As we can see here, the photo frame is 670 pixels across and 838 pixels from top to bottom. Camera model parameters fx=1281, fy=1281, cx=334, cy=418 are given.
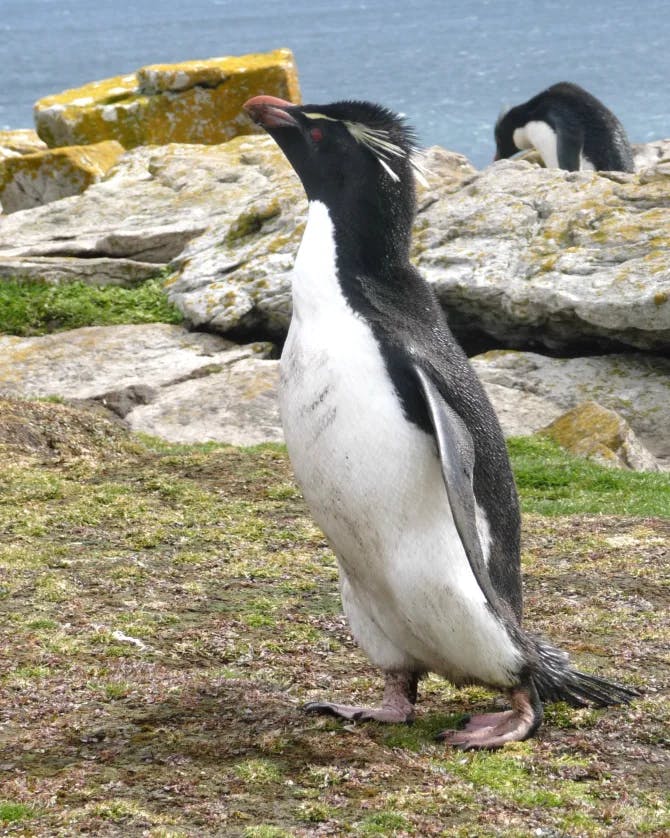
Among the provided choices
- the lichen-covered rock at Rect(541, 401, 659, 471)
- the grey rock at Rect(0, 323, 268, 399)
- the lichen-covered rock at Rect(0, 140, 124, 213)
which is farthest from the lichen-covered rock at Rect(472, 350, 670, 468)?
the lichen-covered rock at Rect(0, 140, 124, 213)

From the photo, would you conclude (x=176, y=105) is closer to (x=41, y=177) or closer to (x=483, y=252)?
(x=41, y=177)

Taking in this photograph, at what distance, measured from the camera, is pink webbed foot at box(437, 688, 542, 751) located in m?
4.65

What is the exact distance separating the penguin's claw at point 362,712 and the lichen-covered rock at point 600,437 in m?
6.45

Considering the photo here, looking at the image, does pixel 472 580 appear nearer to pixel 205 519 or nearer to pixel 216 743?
pixel 216 743

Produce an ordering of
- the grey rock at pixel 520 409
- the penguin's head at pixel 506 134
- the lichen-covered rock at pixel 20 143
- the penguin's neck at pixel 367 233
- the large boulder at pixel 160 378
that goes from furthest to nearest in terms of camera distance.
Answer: the lichen-covered rock at pixel 20 143 < the penguin's head at pixel 506 134 < the grey rock at pixel 520 409 < the large boulder at pixel 160 378 < the penguin's neck at pixel 367 233

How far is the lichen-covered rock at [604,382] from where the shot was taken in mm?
12672

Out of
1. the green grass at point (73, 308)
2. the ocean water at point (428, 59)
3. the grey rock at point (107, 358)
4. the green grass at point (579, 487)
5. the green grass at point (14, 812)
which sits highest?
the green grass at point (14, 812)

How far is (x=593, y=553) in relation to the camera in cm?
759

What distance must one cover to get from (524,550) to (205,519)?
78.8 inches

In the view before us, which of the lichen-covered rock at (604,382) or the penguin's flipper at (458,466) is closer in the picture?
the penguin's flipper at (458,466)

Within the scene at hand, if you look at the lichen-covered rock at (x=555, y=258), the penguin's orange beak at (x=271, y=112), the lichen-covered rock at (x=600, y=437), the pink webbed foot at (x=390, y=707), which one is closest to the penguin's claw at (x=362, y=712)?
the pink webbed foot at (x=390, y=707)

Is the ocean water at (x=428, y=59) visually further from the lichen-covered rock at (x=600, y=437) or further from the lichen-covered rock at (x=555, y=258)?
the lichen-covered rock at (x=600, y=437)

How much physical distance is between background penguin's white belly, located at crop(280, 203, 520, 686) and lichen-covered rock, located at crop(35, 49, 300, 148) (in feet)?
57.7

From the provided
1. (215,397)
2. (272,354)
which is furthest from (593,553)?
(272,354)
